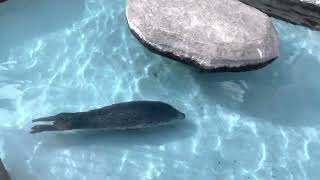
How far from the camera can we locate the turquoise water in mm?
7367

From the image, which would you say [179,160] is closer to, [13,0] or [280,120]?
[280,120]

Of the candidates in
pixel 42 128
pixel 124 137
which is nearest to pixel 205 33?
pixel 124 137

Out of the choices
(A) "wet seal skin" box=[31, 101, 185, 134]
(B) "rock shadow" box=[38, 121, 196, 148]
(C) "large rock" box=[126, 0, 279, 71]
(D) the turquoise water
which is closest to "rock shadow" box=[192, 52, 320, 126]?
(D) the turquoise water

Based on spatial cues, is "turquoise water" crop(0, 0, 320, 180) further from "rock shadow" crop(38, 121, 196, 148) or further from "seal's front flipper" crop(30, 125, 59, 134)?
"seal's front flipper" crop(30, 125, 59, 134)

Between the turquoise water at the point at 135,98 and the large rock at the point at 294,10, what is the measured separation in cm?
16

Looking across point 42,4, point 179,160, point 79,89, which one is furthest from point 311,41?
point 42,4

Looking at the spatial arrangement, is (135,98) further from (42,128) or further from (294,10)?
(294,10)

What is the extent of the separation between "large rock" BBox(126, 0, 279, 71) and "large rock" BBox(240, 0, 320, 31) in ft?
2.40

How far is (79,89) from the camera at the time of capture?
26.8 feet

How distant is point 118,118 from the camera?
7496 millimetres

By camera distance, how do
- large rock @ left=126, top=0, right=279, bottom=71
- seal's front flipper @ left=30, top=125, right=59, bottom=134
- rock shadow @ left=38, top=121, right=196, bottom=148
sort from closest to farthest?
seal's front flipper @ left=30, top=125, right=59, bottom=134 < rock shadow @ left=38, top=121, right=196, bottom=148 < large rock @ left=126, top=0, right=279, bottom=71

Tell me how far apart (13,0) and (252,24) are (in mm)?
4139

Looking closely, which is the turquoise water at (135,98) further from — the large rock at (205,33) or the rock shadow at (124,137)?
the large rock at (205,33)

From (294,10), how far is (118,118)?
365 cm
